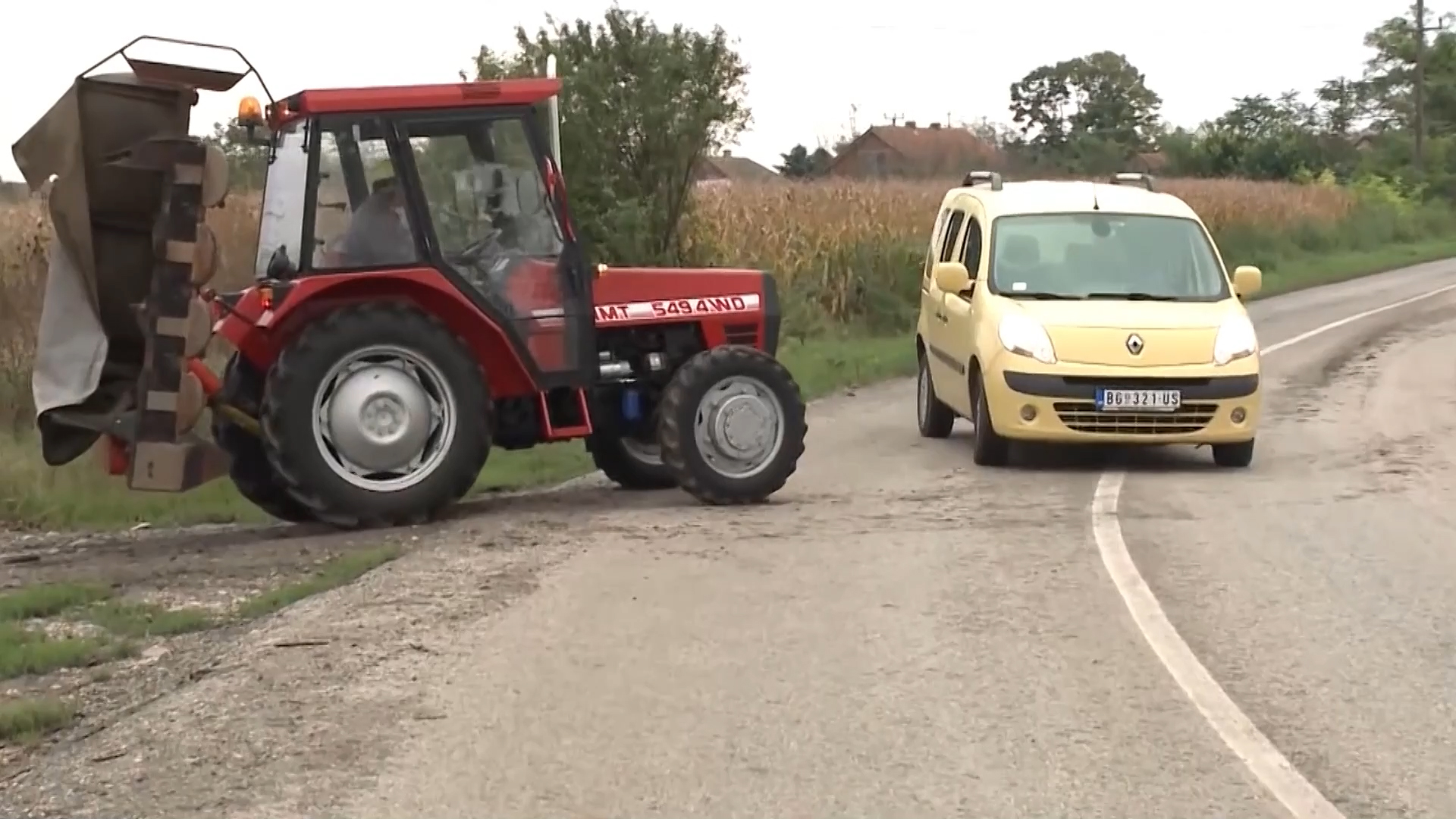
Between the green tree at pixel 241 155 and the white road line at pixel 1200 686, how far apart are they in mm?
4953

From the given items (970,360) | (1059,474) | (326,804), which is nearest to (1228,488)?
(1059,474)

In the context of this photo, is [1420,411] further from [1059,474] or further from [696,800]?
[696,800]

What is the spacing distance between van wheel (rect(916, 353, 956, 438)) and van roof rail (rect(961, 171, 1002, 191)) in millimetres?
1459

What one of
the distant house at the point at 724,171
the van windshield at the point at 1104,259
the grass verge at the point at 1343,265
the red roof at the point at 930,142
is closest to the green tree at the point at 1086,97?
the red roof at the point at 930,142

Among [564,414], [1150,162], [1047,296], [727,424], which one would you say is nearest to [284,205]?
[564,414]

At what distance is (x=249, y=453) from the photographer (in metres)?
12.0

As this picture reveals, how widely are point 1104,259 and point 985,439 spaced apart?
1.78 m

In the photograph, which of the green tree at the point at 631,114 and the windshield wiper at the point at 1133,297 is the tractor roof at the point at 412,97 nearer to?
the windshield wiper at the point at 1133,297

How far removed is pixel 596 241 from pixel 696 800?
59.2 feet

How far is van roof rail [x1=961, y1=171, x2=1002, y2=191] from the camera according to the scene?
16297 mm

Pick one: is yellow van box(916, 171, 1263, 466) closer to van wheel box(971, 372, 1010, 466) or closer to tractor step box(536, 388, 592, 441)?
van wheel box(971, 372, 1010, 466)

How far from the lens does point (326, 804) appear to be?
5.87 meters

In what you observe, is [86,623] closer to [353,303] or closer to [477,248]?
[353,303]

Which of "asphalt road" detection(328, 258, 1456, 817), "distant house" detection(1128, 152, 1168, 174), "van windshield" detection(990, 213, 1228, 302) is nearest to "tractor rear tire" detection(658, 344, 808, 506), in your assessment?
"asphalt road" detection(328, 258, 1456, 817)
